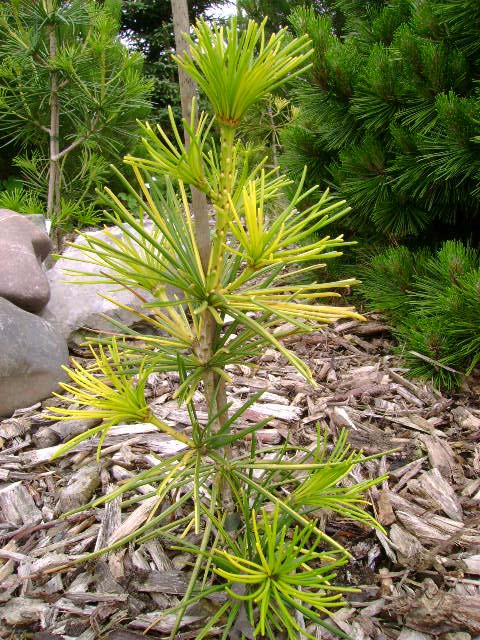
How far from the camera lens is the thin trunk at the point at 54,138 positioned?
3588mm

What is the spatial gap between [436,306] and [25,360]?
1.75 metres

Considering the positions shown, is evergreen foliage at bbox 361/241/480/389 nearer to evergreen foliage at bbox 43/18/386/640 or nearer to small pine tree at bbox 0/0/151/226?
evergreen foliage at bbox 43/18/386/640

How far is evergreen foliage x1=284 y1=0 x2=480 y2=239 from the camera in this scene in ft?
7.32

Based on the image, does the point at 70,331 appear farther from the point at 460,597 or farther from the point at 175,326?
the point at 460,597

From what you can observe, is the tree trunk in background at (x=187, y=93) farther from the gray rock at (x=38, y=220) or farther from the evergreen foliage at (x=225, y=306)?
the gray rock at (x=38, y=220)

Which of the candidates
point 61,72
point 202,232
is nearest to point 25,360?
point 202,232

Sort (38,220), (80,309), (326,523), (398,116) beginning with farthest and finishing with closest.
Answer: (38,220) < (80,309) < (398,116) < (326,523)

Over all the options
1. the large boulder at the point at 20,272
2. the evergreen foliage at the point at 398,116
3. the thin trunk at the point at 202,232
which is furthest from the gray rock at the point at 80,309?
the thin trunk at the point at 202,232

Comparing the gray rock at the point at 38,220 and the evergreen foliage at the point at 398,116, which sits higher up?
the evergreen foliage at the point at 398,116

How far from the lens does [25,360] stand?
219 centimetres

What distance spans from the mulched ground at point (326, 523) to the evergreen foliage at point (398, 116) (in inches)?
35.4

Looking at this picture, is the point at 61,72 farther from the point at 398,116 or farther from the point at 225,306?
the point at 225,306

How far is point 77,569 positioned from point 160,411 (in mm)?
787

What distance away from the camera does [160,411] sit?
2051mm
